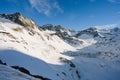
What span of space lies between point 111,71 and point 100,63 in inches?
483

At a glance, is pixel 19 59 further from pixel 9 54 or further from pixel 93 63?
pixel 93 63

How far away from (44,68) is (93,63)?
83.7m

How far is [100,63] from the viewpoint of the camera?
188125 millimetres

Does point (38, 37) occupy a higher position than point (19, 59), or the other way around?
point (38, 37)

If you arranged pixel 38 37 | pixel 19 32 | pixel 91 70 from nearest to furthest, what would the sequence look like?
pixel 19 32 → pixel 91 70 → pixel 38 37

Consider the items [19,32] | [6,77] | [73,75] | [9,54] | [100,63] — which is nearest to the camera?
[6,77]

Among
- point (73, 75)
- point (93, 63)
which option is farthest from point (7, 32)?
point (93, 63)

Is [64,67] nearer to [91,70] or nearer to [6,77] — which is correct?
[91,70]

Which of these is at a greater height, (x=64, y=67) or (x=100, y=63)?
(x=100, y=63)

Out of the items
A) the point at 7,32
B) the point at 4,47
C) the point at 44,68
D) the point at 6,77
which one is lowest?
the point at 6,77

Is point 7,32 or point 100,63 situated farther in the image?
point 100,63

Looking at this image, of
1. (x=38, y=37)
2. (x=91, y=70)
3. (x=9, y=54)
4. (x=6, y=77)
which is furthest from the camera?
(x=38, y=37)

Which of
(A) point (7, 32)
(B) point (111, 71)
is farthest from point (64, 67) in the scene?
(B) point (111, 71)

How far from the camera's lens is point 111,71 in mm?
179625
